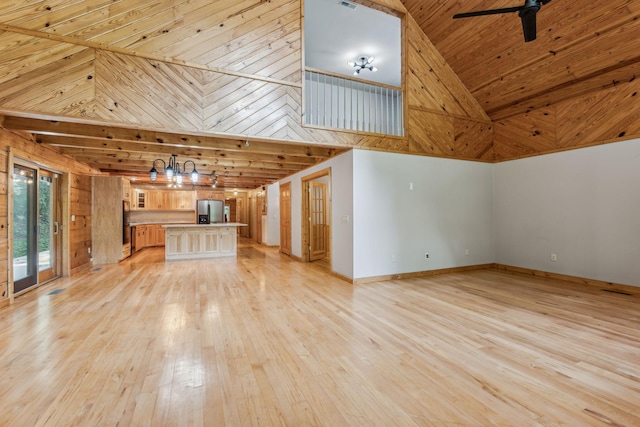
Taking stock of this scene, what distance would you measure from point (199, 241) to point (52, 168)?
11.3 ft

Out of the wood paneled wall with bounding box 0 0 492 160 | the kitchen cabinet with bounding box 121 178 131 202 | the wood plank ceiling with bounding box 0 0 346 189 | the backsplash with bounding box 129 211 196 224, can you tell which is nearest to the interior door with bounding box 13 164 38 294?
the wood plank ceiling with bounding box 0 0 346 189

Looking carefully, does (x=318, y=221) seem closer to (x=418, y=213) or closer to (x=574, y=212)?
(x=418, y=213)

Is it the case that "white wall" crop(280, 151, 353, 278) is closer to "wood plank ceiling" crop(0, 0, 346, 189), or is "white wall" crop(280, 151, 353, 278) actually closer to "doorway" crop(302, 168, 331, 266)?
"doorway" crop(302, 168, 331, 266)

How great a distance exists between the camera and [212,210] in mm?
9891

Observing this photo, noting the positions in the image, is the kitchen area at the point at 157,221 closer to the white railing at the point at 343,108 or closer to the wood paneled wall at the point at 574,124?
the white railing at the point at 343,108

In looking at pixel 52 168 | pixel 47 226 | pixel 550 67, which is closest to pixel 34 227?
pixel 47 226

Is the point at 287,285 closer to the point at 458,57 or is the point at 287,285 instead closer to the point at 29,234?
the point at 29,234

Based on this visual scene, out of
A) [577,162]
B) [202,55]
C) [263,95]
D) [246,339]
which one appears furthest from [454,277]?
[202,55]

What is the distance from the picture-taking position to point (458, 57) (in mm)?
5539

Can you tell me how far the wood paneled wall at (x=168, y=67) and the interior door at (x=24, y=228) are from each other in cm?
172

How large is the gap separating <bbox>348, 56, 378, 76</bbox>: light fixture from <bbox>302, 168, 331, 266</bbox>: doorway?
2723mm

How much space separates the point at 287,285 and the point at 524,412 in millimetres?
3545

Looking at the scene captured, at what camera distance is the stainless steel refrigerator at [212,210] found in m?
9.73

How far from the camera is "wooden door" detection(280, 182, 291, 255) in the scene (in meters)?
8.09
